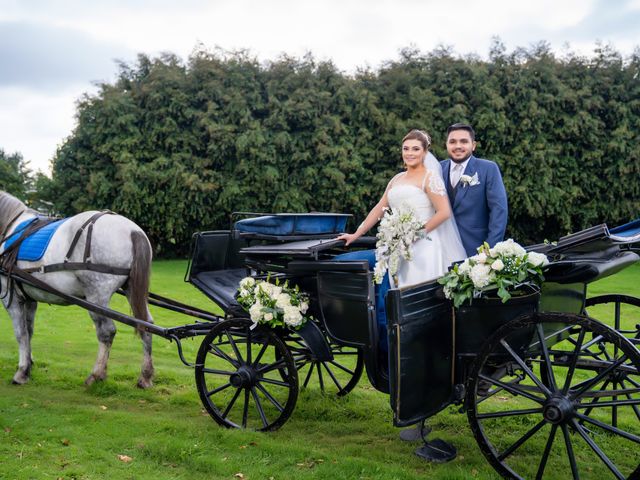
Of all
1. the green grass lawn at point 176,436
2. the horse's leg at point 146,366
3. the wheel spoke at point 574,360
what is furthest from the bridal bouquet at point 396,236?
the horse's leg at point 146,366

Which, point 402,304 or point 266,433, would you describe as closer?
point 402,304

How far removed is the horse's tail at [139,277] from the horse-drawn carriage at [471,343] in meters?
0.36

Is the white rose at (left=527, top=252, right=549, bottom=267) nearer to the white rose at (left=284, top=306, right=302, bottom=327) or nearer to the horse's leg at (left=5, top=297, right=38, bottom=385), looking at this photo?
the white rose at (left=284, top=306, right=302, bottom=327)

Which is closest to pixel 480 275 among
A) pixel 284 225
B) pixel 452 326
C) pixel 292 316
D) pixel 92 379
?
pixel 452 326

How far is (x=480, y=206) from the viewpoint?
4.57 m

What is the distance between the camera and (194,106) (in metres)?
17.3

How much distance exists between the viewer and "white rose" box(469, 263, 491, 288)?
134 inches

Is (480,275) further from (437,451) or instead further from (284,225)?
(284,225)

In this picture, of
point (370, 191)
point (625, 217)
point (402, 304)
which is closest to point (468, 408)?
point (402, 304)

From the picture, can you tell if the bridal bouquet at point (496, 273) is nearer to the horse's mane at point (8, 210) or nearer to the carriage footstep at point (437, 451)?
the carriage footstep at point (437, 451)

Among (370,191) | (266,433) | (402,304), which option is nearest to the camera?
(402,304)

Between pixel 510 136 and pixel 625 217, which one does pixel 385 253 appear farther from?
pixel 625 217

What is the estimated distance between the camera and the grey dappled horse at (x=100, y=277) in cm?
559

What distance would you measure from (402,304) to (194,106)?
49.0ft
